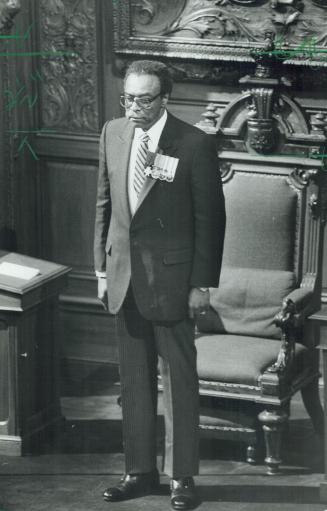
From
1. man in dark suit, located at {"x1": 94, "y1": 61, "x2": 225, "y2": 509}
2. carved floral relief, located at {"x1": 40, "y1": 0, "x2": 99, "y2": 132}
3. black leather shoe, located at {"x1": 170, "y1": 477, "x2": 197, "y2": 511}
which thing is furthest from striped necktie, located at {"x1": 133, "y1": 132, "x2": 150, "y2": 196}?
carved floral relief, located at {"x1": 40, "y1": 0, "x2": 99, "y2": 132}

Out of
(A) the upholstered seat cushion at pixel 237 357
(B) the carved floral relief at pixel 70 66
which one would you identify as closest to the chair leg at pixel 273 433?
(A) the upholstered seat cushion at pixel 237 357

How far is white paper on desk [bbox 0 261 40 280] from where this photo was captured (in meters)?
5.57

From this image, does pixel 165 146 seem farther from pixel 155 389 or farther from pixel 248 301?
pixel 248 301

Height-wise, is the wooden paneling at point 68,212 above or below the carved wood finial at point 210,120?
below

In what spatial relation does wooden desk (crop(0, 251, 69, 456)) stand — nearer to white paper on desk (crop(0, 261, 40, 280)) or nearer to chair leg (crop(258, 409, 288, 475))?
white paper on desk (crop(0, 261, 40, 280))

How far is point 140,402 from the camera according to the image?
5.03m

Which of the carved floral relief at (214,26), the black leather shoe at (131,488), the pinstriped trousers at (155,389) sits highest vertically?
the carved floral relief at (214,26)

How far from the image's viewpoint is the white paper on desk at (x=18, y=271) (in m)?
5.57

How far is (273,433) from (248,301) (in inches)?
27.2

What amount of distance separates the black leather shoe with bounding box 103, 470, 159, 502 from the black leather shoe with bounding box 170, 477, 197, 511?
5.0 inches

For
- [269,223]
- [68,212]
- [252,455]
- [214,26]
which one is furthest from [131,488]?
[214,26]

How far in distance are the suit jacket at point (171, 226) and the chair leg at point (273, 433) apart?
786 mm

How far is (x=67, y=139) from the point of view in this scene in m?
6.71

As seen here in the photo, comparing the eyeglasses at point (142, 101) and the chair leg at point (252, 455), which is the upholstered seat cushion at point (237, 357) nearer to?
the chair leg at point (252, 455)
